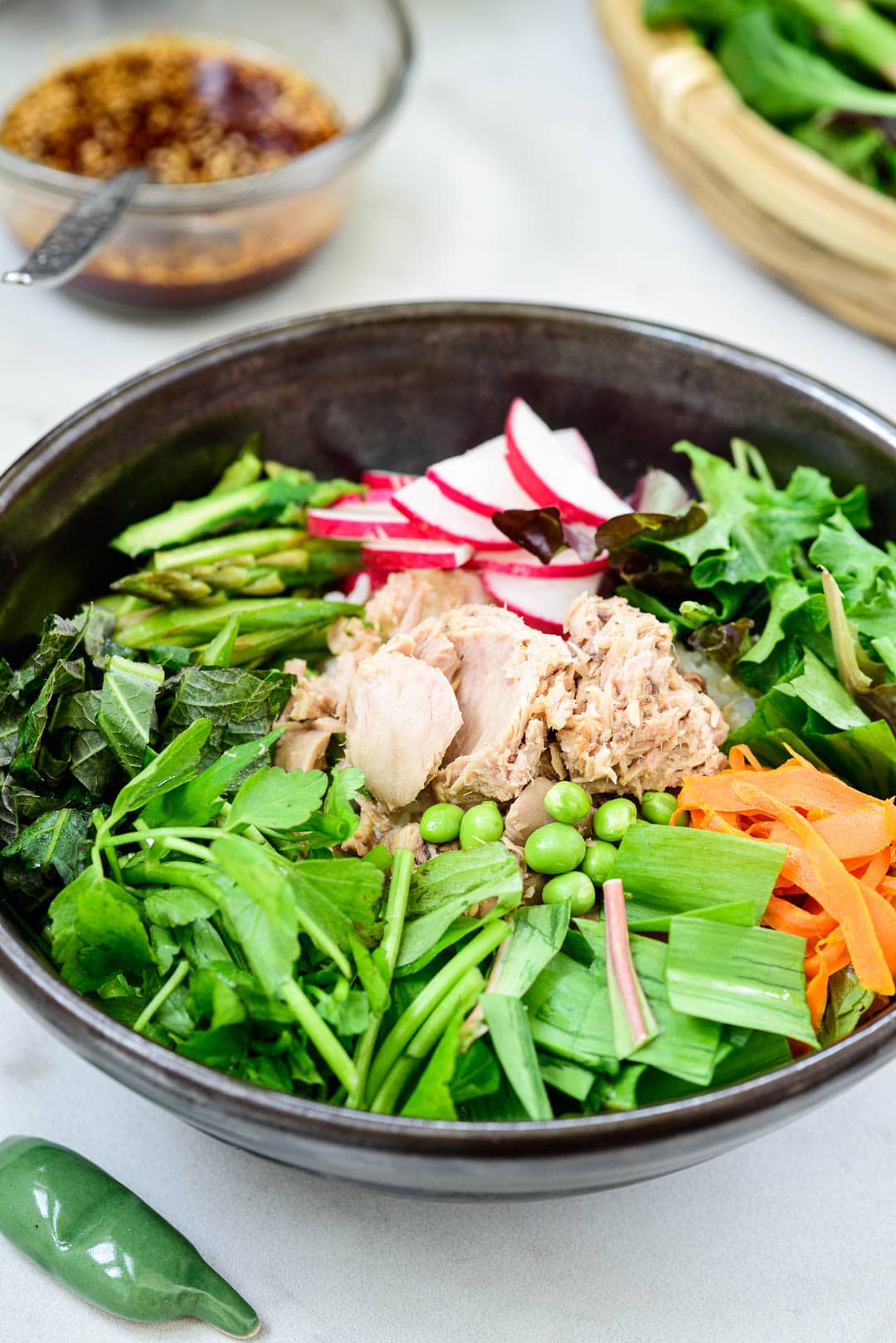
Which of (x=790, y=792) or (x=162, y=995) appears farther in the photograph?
(x=790, y=792)

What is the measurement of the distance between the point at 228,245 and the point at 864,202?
172 cm

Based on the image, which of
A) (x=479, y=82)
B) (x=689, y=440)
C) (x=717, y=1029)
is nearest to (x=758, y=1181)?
(x=717, y=1029)

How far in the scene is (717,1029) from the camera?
183 centimetres

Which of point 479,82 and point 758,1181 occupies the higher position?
point 479,82

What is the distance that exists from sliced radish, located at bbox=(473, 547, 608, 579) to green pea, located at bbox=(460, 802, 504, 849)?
2.00ft

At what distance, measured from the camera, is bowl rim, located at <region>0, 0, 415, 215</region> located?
3.22m

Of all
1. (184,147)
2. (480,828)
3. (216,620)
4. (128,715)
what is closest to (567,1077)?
(480,828)

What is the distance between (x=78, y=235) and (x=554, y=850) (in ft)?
6.74

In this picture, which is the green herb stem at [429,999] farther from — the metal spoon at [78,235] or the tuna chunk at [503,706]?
the metal spoon at [78,235]

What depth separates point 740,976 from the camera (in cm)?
187

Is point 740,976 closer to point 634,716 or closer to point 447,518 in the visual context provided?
point 634,716

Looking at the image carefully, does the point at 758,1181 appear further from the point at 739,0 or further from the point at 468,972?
the point at 739,0

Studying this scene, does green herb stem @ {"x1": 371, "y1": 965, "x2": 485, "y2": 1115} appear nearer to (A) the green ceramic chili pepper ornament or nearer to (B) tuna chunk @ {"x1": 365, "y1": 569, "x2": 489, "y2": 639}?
(A) the green ceramic chili pepper ornament

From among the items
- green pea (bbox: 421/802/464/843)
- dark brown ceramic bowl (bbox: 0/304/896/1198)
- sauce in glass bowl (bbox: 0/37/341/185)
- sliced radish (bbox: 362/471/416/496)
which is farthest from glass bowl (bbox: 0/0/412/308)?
green pea (bbox: 421/802/464/843)
